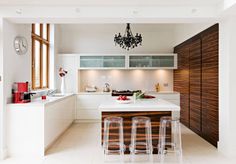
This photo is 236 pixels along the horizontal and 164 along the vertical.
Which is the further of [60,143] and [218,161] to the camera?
[60,143]

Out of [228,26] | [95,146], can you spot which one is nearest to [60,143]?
[95,146]

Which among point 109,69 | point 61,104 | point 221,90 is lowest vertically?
point 61,104

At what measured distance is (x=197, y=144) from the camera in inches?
179

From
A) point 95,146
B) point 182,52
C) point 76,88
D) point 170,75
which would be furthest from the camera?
point 170,75

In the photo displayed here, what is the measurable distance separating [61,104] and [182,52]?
12.6 feet

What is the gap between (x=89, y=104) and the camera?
6.76 metres

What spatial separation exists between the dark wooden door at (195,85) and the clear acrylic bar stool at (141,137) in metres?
1.96

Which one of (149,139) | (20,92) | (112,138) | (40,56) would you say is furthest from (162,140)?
(40,56)

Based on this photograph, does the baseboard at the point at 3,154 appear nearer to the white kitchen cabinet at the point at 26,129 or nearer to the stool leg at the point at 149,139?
the white kitchen cabinet at the point at 26,129

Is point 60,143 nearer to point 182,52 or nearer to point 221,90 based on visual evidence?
point 221,90

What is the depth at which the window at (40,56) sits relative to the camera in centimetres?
550

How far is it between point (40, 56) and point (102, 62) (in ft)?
6.26

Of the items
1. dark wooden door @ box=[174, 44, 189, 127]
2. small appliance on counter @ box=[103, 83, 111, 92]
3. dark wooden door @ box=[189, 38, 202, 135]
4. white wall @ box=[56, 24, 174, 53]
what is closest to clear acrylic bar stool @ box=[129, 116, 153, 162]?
dark wooden door @ box=[189, 38, 202, 135]

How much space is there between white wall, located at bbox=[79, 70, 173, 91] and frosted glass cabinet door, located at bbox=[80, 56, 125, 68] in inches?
18.4
